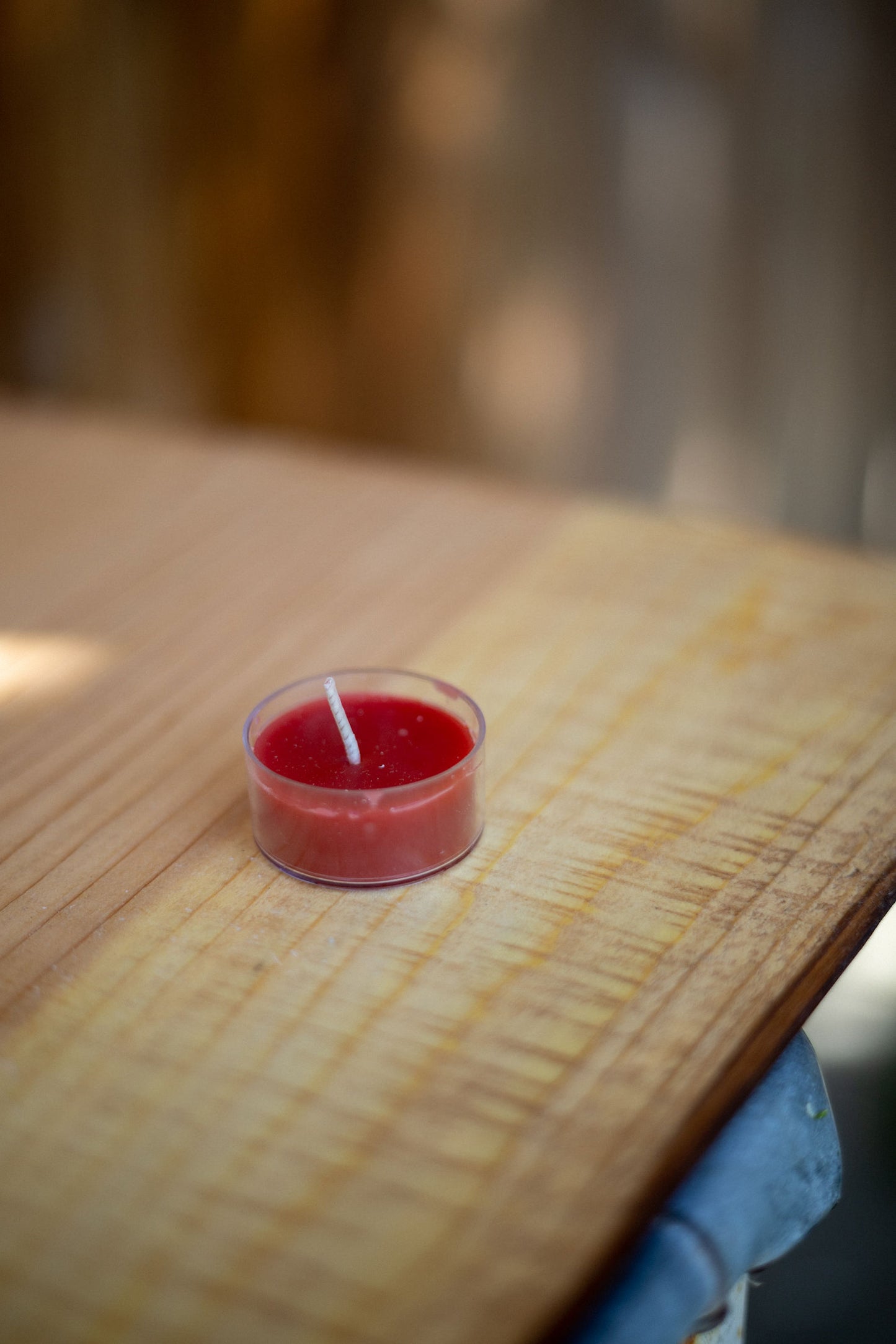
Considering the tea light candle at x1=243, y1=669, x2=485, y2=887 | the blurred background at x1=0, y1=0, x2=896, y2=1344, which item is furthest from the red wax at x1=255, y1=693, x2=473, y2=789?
the blurred background at x1=0, y1=0, x2=896, y2=1344

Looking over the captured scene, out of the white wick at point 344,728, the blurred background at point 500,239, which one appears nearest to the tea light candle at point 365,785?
the white wick at point 344,728

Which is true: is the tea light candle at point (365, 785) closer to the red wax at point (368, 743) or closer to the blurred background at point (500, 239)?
the red wax at point (368, 743)

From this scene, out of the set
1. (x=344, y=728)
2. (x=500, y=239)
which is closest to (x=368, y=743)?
(x=344, y=728)

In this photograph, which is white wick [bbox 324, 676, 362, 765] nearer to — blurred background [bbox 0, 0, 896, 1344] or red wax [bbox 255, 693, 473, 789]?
red wax [bbox 255, 693, 473, 789]

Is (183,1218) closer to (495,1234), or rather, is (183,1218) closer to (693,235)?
(495,1234)

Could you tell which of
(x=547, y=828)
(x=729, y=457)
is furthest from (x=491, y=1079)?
(x=729, y=457)

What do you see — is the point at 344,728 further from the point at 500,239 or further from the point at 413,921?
the point at 500,239
